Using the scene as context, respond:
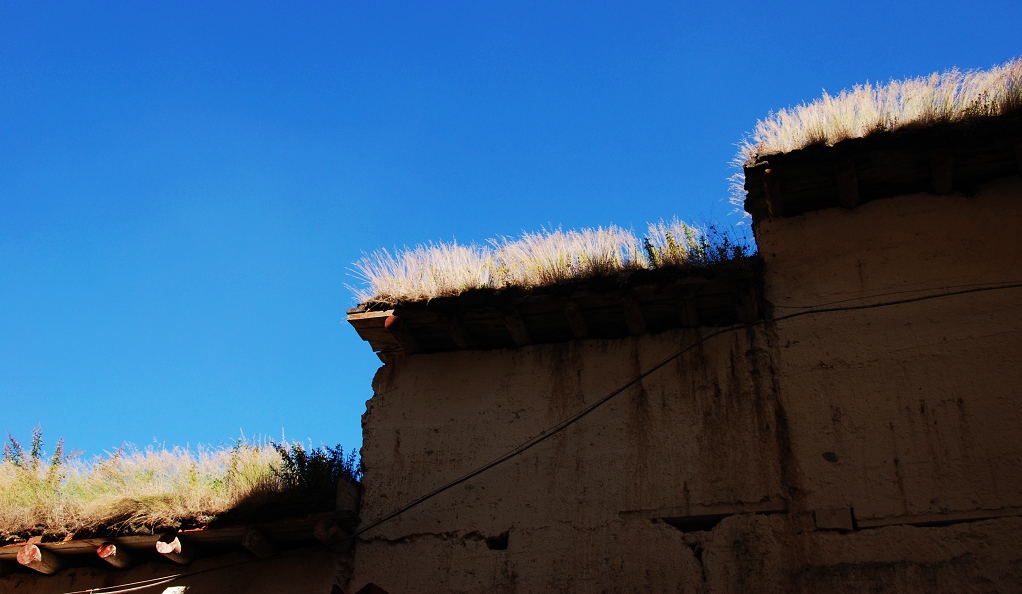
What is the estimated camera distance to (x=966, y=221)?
22.8 ft

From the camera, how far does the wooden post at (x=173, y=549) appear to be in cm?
684

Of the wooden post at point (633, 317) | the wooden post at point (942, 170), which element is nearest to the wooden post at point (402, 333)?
the wooden post at point (633, 317)

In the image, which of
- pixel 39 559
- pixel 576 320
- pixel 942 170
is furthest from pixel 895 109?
pixel 39 559

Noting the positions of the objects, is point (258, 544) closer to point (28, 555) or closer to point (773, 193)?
point (28, 555)

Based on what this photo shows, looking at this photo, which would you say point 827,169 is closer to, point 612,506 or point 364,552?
point 612,506

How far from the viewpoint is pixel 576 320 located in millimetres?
7223

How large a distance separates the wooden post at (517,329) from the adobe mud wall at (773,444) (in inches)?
5.8

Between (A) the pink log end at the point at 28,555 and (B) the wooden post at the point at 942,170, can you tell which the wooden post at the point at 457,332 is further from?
(B) the wooden post at the point at 942,170

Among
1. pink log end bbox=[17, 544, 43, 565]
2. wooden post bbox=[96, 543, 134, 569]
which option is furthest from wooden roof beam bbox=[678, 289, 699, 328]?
pink log end bbox=[17, 544, 43, 565]

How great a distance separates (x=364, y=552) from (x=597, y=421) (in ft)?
7.22

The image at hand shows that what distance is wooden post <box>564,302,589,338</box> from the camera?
7.09 metres

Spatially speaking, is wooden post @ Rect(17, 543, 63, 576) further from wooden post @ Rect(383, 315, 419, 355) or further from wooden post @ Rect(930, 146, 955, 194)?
wooden post @ Rect(930, 146, 955, 194)

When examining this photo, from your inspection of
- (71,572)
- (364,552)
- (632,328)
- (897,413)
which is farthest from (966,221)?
(71,572)

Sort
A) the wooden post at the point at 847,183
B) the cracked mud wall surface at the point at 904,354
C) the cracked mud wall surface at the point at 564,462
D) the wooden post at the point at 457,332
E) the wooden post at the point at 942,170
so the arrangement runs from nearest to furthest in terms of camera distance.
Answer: the cracked mud wall surface at the point at 904,354, the cracked mud wall surface at the point at 564,462, the wooden post at the point at 942,170, the wooden post at the point at 847,183, the wooden post at the point at 457,332
